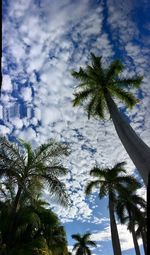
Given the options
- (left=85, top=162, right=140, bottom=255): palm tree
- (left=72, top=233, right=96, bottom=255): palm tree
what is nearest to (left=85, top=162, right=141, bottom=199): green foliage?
(left=85, top=162, right=140, bottom=255): palm tree

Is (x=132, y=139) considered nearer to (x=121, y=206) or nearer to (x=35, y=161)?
(x=35, y=161)

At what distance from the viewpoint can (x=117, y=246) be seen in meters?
29.0

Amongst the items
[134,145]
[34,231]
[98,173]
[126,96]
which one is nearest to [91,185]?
[98,173]

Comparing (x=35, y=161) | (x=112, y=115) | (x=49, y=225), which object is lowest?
(x=49, y=225)

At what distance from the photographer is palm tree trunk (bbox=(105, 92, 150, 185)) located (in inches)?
569

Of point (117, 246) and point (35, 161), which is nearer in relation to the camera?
point (35, 161)

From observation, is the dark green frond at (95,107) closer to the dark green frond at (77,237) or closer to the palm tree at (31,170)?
the palm tree at (31,170)

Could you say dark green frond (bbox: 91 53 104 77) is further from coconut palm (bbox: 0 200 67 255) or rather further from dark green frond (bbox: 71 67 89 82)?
coconut palm (bbox: 0 200 67 255)

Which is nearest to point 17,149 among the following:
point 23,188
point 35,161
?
point 35,161

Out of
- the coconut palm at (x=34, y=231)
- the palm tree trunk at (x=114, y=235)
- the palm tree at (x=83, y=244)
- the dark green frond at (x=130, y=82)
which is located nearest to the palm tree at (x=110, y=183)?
the palm tree trunk at (x=114, y=235)

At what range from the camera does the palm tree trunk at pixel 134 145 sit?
47.4 feet

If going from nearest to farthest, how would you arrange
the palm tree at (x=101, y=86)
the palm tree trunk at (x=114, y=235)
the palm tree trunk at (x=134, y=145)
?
the palm tree trunk at (x=134, y=145), the palm tree at (x=101, y=86), the palm tree trunk at (x=114, y=235)

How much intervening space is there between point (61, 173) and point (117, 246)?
14517 mm

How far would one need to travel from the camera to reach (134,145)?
16297 mm
